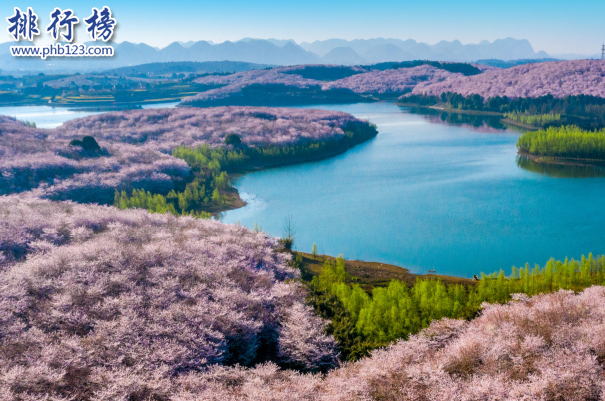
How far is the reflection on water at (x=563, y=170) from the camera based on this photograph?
199ft

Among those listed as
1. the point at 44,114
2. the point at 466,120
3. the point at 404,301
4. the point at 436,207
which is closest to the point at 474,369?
the point at 404,301

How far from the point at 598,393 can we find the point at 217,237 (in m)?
23.2

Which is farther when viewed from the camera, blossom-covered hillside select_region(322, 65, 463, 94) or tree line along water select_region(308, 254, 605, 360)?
blossom-covered hillside select_region(322, 65, 463, 94)

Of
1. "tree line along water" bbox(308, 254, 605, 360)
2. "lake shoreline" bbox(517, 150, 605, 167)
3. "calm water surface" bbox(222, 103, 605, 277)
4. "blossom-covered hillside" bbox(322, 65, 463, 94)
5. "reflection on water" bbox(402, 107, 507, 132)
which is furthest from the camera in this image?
"blossom-covered hillside" bbox(322, 65, 463, 94)

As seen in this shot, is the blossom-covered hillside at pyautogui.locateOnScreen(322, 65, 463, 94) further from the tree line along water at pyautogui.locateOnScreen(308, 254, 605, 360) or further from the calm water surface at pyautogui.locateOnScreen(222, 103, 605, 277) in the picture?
the tree line along water at pyautogui.locateOnScreen(308, 254, 605, 360)

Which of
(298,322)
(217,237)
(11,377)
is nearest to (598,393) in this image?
(298,322)

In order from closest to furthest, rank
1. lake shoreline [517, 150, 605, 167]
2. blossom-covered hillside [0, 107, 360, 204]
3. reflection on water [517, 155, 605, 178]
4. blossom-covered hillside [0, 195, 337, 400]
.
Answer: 1. blossom-covered hillside [0, 195, 337, 400]
2. blossom-covered hillside [0, 107, 360, 204]
3. reflection on water [517, 155, 605, 178]
4. lake shoreline [517, 150, 605, 167]

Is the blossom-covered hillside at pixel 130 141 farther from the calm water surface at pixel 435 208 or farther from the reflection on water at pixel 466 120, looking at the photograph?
the reflection on water at pixel 466 120

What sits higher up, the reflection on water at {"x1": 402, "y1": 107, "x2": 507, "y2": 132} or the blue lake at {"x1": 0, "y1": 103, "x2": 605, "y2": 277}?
the reflection on water at {"x1": 402, "y1": 107, "x2": 507, "y2": 132}

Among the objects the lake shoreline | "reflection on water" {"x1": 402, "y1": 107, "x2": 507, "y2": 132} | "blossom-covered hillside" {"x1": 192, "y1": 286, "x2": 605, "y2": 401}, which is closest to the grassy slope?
"blossom-covered hillside" {"x1": 192, "y1": 286, "x2": 605, "y2": 401}

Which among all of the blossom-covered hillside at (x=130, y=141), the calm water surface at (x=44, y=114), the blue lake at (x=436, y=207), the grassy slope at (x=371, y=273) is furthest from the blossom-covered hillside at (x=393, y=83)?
the grassy slope at (x=371, y=273)

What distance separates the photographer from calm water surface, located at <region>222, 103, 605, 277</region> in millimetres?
35719

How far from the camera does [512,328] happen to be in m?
19.4

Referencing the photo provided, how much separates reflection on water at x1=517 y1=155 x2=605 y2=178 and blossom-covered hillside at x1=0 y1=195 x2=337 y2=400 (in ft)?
158
